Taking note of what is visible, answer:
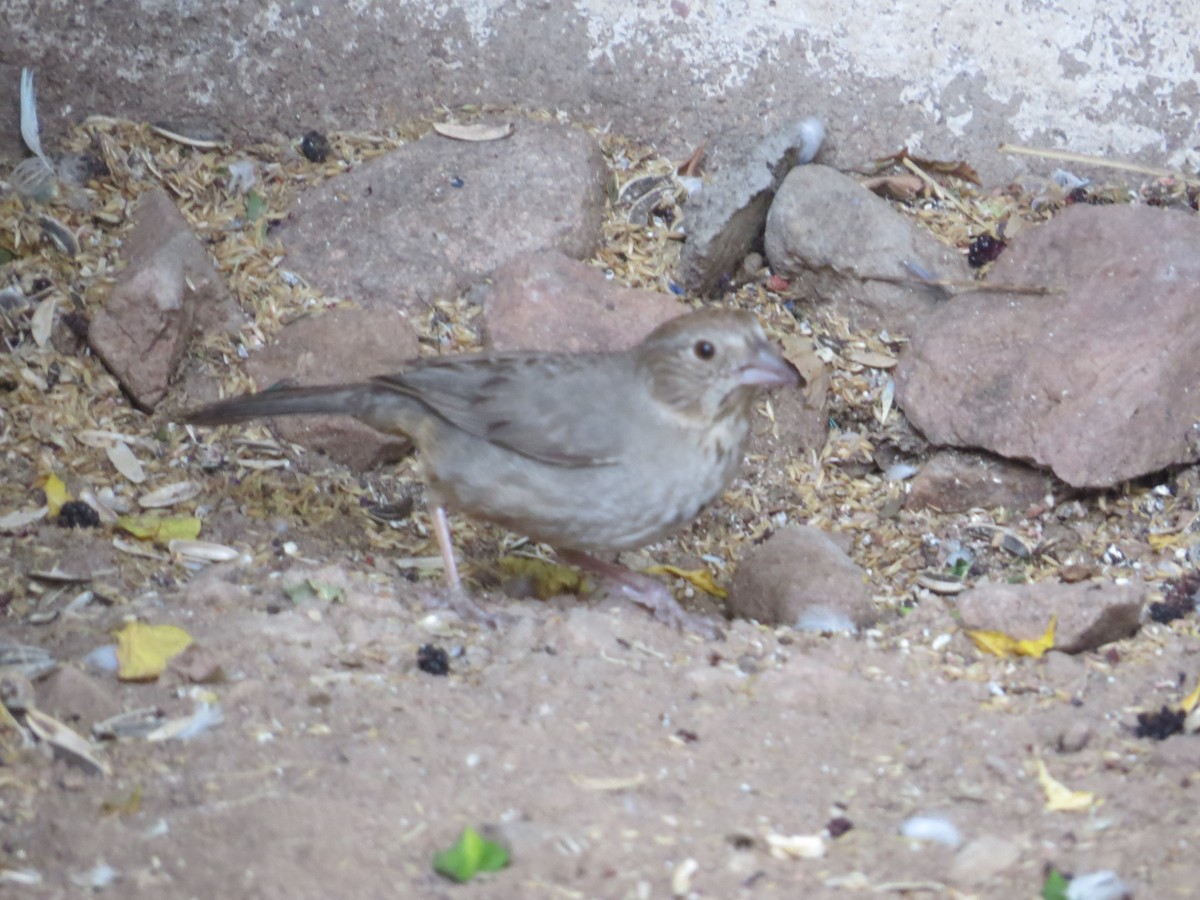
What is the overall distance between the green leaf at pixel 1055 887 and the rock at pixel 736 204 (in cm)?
321

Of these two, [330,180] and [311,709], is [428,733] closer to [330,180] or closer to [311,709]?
[311,709]

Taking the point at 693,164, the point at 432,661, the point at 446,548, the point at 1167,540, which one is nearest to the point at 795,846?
the point at 432,661

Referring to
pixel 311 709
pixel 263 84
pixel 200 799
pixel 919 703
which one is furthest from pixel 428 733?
pixel 263 84

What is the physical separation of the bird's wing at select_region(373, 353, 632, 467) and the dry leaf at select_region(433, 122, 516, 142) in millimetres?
1517

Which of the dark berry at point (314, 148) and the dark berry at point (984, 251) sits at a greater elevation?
the dark berry at point (984, 251)

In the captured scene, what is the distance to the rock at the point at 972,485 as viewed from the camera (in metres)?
5.18

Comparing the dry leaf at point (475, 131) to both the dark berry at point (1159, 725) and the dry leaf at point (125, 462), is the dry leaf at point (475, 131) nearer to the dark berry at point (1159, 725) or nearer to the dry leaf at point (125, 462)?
the dry leaf at point (125, 462)

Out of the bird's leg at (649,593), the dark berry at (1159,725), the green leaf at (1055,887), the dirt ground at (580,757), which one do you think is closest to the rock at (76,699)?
the dirt ground at (580,757)

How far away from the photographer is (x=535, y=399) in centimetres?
450

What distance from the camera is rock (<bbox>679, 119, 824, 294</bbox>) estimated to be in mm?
5570

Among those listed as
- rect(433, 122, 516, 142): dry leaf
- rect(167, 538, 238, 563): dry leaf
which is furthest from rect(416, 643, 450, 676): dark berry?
rect(433, 122, 516, 142): dry leaf

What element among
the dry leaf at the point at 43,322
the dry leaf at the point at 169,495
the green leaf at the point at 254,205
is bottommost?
the dry leaf at the point at 169,495

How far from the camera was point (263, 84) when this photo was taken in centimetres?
598

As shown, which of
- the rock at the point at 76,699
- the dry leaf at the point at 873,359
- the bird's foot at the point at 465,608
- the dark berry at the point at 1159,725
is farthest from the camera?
the dry leaf at the point at 873,359
